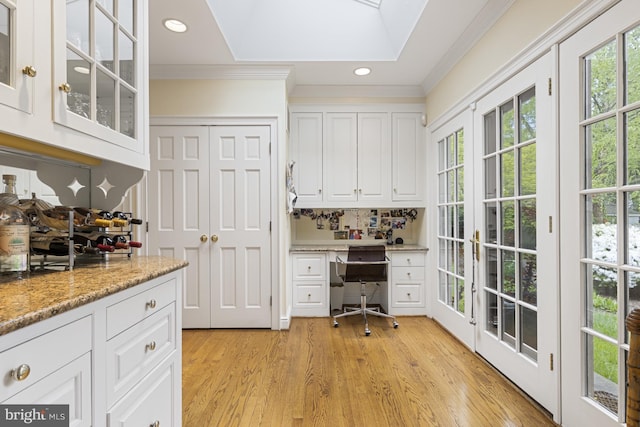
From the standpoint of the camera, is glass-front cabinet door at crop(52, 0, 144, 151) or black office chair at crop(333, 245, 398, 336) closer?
glass-front cabinet door at crop(52, 0, 144, 151)

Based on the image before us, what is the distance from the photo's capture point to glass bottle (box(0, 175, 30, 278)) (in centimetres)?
112

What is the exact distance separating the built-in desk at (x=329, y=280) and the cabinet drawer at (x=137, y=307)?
228 centimetres

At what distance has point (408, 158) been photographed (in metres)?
3.92

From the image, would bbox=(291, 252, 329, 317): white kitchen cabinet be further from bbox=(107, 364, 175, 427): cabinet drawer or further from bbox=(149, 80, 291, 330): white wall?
bbox=(107, 364, 175, 427): cabinet drawer

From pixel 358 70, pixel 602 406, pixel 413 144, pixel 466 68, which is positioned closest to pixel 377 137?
pixel 413 144

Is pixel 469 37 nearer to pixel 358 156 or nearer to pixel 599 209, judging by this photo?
pixel 358 156

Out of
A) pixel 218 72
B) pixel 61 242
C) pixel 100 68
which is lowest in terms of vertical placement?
pixel 61 242

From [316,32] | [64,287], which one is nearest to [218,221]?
[316,32]

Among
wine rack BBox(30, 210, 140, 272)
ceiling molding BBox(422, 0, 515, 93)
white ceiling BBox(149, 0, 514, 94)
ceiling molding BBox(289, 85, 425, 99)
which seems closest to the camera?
wine rack BBox(30, 210, 140, 272)

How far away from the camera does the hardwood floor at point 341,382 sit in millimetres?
1894

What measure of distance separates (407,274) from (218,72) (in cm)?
282

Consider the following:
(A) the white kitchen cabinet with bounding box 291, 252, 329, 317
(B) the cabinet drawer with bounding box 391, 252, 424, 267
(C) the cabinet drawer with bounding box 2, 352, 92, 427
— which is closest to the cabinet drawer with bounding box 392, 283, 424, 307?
(B) the cabinet drawer with bounding box 391, 252, 424, 267

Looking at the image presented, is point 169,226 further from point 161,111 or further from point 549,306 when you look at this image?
point 549,306

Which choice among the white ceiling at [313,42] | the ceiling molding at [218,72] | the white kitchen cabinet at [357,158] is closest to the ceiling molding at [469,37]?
the white ceiling at [313,42]
